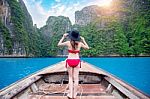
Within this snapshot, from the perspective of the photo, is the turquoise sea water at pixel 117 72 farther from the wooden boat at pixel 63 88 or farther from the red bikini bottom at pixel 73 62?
the red bikini bottom at pixel 73 62

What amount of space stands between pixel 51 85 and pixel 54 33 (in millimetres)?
106414

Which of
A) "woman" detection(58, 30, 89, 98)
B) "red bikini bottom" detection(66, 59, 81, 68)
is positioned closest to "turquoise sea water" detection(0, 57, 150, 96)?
"woman" detection(58, 30, 89, 98)

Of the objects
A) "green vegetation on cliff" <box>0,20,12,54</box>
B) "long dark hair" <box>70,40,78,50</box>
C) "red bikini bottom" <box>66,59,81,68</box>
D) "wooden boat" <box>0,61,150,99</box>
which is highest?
"green vegetation on cliff" <box>0,20,12,54</box>

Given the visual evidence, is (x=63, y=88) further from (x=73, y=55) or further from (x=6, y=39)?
(x=6, y=39)

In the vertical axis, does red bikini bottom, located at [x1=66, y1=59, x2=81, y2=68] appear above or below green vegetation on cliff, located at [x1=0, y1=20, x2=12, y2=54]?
below

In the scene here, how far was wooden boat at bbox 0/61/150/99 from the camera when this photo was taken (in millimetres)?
3699

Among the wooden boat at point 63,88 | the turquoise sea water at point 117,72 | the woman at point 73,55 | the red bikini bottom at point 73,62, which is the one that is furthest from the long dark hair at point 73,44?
the turquoise sea water at point 117,72

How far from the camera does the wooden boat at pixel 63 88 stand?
3699mm

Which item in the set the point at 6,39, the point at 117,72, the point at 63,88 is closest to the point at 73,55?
the point at 63,88

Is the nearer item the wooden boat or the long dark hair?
the long dark hair

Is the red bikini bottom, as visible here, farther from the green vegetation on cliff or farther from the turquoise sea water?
the green vegetation on cliff

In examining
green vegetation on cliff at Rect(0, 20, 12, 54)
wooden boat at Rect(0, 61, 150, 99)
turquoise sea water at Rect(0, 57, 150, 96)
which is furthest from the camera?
green vegetation on cliff at Rect(0, 20, 12, 54)

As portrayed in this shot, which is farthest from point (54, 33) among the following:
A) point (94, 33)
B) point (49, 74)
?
point (49, 74)

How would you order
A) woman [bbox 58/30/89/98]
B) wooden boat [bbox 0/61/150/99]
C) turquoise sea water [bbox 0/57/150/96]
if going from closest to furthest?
woman [bbox 58/30/89/98] → wooden boat [bbox 0/61/150/99] → turquoise sea water [bbox 0/57/150/96]
